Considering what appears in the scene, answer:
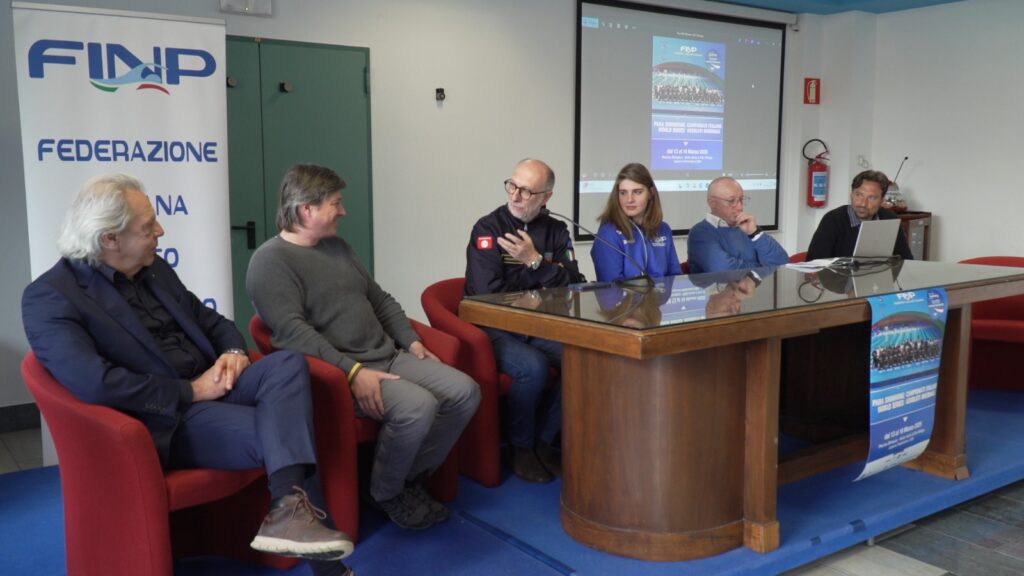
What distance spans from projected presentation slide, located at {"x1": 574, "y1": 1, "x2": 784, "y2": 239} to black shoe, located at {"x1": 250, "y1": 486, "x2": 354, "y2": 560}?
3.99 metres

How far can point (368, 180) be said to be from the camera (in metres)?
4.92

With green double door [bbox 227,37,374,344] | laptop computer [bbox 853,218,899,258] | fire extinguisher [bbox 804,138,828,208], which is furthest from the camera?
fire extinguisher [bbox 804,138,828,208]

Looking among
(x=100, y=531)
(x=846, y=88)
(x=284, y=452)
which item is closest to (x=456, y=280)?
(x=284, y=452)

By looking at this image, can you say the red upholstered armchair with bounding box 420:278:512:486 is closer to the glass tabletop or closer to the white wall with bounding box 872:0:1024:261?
the glass tabletop

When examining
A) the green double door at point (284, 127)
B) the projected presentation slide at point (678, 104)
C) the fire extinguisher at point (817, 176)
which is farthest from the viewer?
the fire extinguisher at point (817, 176)

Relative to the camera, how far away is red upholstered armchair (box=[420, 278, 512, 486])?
3076 mm

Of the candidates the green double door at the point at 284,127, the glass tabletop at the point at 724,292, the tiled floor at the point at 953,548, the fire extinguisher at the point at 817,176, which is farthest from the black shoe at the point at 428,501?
the fire extinguisher at the point at 817,176

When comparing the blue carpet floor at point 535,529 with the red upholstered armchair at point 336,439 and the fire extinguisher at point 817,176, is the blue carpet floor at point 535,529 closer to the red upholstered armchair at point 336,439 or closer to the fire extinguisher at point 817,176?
the red upholstered armchair at point 336,439

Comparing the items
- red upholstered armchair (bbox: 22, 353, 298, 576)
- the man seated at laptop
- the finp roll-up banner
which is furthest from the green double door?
the man seated at laptop

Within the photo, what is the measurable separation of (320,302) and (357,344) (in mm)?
191

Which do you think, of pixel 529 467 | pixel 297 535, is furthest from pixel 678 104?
pixel 297 535

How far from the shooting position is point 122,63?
134 inches

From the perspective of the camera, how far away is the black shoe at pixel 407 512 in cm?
278

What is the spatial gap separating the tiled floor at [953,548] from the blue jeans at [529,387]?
104 centimetres
